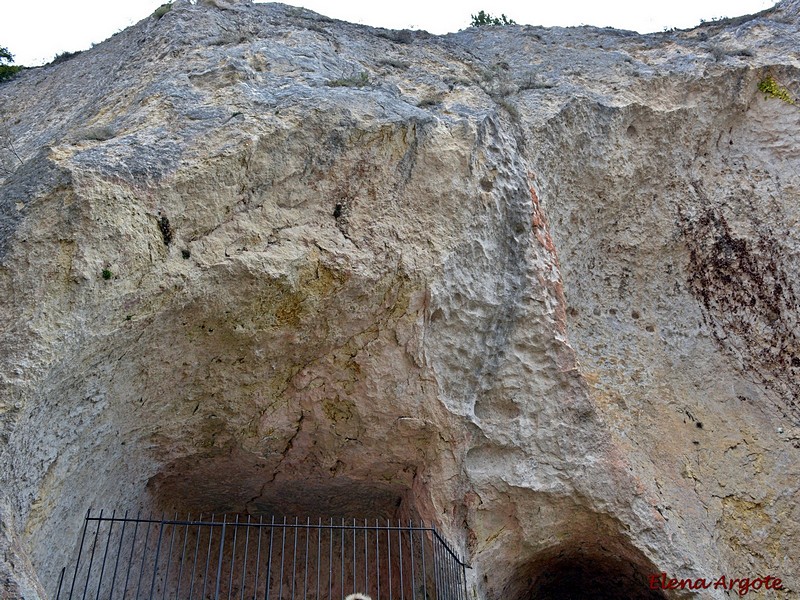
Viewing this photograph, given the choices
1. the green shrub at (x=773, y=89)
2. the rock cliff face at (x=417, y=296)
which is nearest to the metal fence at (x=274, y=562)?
the rock cliff face at (x=417, y=296)

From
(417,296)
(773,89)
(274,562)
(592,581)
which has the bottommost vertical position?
(274,562)

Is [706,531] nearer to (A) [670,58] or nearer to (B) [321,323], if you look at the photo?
(B) [321,323]

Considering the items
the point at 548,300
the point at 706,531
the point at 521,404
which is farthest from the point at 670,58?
the point at 706,531

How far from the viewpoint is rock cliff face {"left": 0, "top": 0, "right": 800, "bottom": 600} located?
4.76 meters

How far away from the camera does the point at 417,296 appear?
224 inches

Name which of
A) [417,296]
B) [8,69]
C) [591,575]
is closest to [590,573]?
[591,575]

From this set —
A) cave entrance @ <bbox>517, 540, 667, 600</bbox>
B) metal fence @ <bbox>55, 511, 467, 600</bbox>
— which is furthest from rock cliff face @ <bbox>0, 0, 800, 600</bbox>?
metal fence @ <bbox>55, 511, 467, 600</bbox>

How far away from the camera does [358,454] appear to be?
613 centimetres

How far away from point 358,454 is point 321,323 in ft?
4.11
